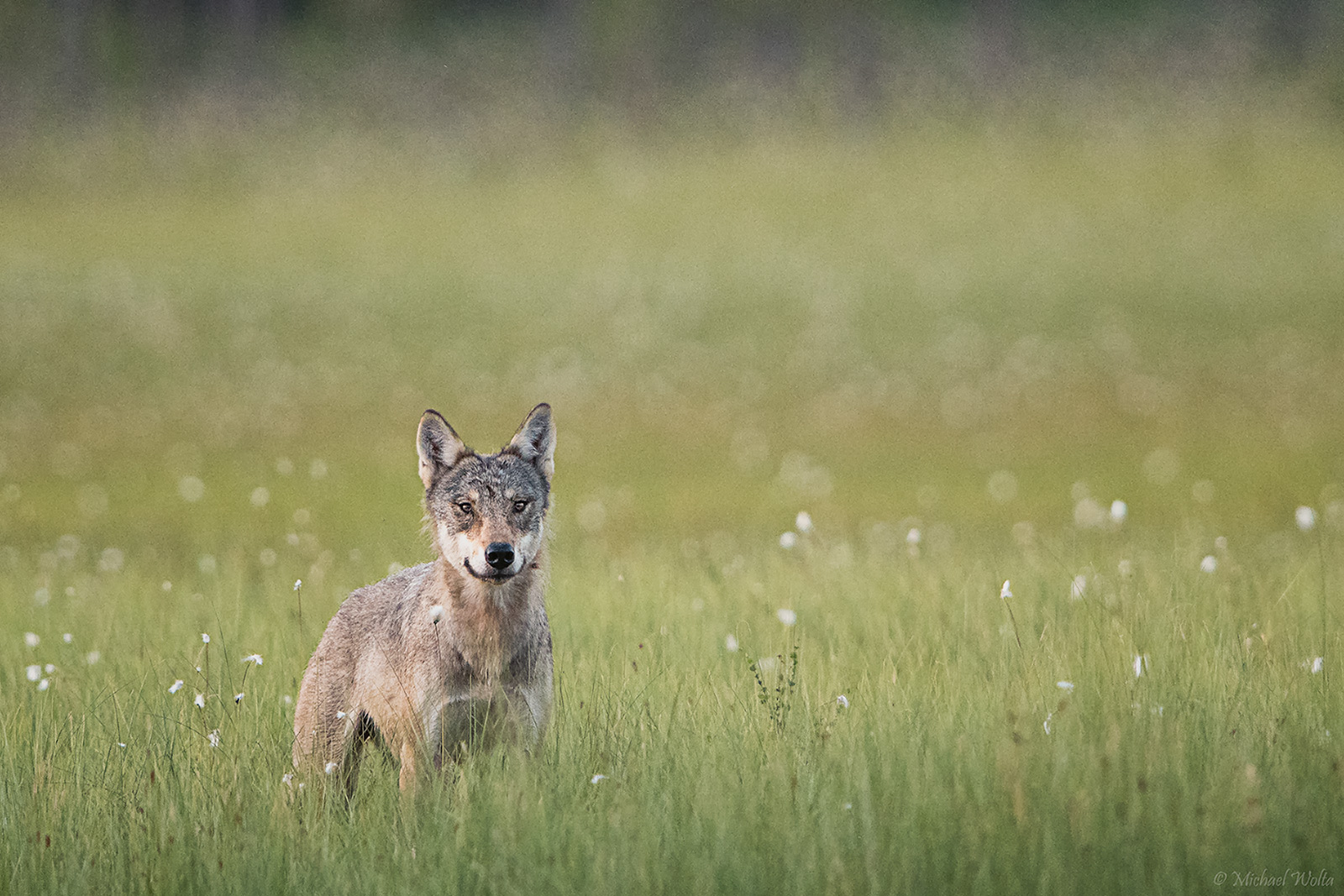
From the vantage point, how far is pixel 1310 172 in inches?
1214

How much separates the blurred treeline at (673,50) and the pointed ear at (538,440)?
34.9 metres

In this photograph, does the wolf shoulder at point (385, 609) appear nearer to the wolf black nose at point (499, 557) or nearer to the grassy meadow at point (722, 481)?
the grassy meadow at point (722, 481)

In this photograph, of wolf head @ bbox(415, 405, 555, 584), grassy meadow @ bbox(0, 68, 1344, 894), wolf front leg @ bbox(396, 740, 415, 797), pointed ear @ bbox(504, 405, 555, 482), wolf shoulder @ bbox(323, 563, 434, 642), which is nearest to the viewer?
grassy meadow @ bbox(0, 68, 1344, 894)

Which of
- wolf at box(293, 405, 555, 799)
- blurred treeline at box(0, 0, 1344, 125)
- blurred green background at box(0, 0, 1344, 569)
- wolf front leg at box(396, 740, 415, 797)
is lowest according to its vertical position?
wolf front leg at box(396, 740, 415, 797)

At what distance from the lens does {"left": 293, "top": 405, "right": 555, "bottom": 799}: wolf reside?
568 centimetres

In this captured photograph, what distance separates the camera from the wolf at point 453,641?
568cm

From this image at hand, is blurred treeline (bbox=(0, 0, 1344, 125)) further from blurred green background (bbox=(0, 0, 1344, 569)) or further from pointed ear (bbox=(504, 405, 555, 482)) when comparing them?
pointed ear (bbox=(504, 405, 555, 482))

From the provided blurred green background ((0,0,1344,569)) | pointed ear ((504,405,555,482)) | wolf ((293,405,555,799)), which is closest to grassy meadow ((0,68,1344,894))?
blurred green background ((0,0,1344,569))

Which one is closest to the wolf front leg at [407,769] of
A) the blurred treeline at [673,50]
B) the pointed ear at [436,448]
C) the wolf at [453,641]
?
the wolf at [453,641]

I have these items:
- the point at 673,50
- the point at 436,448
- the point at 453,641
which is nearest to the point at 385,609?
the point at 453,641

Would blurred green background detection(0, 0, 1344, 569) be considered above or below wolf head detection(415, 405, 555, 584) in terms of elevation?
above

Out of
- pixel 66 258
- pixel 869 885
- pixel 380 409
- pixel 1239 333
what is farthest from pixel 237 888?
pixel 66 258

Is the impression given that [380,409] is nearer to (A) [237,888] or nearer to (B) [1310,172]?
(A) [237,888]

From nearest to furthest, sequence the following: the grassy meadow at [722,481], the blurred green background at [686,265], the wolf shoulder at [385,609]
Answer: the grassy meadow at [722,481], the wolf shoulder at [385,609], the blurred green background at [686,265]
